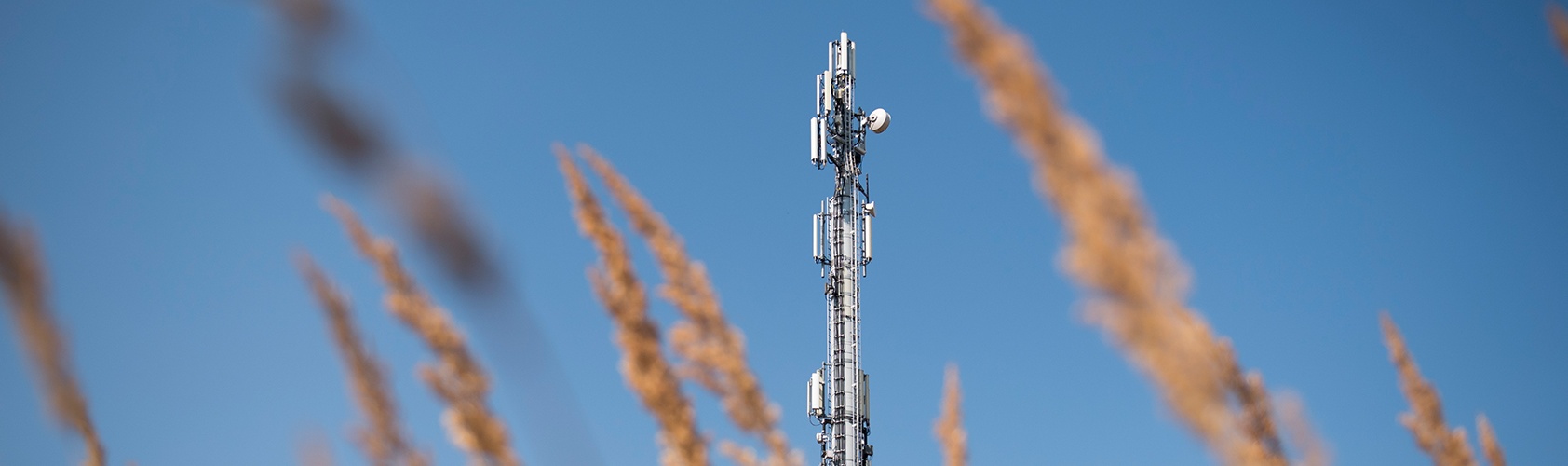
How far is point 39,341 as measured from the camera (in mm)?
1720

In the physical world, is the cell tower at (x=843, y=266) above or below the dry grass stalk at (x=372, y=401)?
above

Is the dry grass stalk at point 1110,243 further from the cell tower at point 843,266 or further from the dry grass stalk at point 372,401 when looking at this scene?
the cell tower at point 843,266

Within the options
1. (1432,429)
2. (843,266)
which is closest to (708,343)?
(1432,429)

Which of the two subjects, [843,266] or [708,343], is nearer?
[708,343]

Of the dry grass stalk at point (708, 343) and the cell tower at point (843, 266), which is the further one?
the cell tower at point (843, 266)

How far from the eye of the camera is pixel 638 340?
6.28 ft

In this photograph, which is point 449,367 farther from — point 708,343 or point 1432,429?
point 1432,429

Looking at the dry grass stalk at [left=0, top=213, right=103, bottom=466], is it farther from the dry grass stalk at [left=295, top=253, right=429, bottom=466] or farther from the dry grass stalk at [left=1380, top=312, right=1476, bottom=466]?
the dry grass stalk at [left=1380, top=312, right=1476, bottom=466]

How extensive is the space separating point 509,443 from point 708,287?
43 cm

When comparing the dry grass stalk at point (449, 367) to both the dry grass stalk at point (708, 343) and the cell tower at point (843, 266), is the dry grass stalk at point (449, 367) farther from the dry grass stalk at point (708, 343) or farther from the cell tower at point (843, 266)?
the cell tower at point (843, 266)

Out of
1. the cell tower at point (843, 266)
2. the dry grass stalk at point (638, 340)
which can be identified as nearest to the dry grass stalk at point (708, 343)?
the dry grass stalk at point (638, 340)

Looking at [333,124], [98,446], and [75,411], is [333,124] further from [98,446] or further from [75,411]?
[98,446]

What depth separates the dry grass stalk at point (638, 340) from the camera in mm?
1825

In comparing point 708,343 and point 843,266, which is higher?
point 843,266
